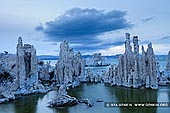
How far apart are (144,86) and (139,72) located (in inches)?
160

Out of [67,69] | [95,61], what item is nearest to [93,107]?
[67,69]

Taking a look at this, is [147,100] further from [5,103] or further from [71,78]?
[71,78]

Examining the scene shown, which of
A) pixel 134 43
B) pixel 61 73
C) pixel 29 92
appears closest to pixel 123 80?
pixel 134 43

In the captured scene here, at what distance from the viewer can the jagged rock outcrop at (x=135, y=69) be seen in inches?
2333

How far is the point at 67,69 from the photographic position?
68.1m

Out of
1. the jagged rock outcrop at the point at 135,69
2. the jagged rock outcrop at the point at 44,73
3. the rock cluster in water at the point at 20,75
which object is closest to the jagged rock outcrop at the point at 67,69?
the jagged rock outcrop at the point at 44,73

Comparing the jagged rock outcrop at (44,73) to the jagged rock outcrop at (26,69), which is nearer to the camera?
the jagged rock outcrop at (26,69)

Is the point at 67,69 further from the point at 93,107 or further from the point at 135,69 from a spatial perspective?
the point at 93,107

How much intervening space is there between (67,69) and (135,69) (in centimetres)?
1522

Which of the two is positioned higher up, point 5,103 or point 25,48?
point 25,48

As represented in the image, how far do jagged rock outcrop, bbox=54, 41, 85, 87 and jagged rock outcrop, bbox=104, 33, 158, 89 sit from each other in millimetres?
8416

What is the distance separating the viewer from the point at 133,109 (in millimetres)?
36062

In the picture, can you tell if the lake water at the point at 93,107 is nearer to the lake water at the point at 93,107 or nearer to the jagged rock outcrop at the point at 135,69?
the lake water at the point at 93,107

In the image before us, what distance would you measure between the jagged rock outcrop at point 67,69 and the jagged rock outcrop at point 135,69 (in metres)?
8.42
